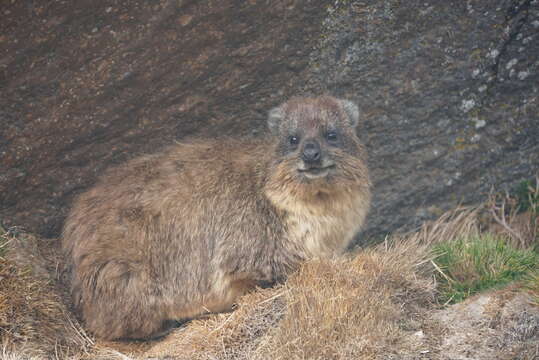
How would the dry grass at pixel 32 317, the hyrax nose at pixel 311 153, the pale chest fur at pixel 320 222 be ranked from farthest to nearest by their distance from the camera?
the pale chest fur at pixel 320 222, the hyrax nose at pixel 311 153, the dry grass at pixel 32 317

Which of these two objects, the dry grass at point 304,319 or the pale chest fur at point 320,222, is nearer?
the dry grass at point 304,319

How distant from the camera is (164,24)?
634 centimetres

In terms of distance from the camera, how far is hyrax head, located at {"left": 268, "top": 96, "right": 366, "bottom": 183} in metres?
5.97

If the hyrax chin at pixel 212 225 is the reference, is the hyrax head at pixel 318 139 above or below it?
above

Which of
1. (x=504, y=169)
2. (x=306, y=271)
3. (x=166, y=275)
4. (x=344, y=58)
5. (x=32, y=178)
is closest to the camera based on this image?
(x=306, y=271)

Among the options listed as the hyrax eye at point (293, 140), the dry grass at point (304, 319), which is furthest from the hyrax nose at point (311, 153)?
the dry grass at point (304, 319)

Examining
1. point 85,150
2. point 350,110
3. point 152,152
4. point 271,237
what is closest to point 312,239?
point 271,237

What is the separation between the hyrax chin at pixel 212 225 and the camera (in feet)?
19.7

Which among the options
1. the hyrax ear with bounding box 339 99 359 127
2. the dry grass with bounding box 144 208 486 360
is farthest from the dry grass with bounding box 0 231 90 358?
the hyrax ear with bounding box 339 99 359 127

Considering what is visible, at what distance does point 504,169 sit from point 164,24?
3.84 m

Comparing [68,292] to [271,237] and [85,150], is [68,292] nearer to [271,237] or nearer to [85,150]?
[85,150]

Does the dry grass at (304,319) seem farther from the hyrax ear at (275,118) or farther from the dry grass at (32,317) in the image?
the hyrax ear at (275,118)

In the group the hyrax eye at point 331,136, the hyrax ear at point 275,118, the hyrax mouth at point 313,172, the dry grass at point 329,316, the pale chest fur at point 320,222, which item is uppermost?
the hyrax ear at point 275,118

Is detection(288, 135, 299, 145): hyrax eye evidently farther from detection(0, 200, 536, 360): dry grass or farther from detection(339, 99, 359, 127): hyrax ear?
detection(0, 200, 536, 360): dry grass
